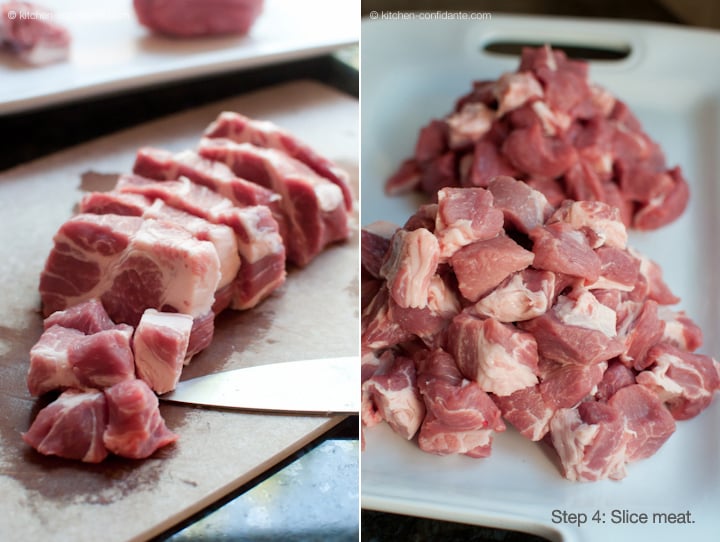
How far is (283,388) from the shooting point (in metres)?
1.19

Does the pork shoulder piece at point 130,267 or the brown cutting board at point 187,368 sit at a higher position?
the pork shoulder piece at point 130,267

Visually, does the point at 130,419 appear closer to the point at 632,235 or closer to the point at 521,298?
the point at 521,298

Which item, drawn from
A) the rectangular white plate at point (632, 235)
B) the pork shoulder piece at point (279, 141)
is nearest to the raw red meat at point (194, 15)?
the rectangular white plate at point (632, 235)

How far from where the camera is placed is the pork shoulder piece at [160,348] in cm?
110

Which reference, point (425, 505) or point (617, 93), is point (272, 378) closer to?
point (425, 505)

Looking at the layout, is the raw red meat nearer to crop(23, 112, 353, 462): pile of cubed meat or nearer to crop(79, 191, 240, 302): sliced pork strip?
crop(23, 112, 353, 462): pile of cubed meat

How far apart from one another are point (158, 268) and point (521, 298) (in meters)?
0.52

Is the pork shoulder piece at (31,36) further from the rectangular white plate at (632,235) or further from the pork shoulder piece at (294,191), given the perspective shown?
the rectangular white plate at (632,235)

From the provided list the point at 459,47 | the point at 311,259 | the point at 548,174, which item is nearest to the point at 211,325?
the point at 311,259

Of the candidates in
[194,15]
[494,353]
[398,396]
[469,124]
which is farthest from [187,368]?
[194,15]

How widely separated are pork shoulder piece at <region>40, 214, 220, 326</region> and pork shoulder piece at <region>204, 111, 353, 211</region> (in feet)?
1.16

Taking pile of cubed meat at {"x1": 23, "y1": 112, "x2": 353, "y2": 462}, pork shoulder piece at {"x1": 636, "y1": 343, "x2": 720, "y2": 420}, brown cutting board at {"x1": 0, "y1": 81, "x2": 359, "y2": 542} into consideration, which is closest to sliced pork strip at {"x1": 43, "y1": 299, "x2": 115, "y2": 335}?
pile of cubed meat at {"x1": 23, "y1": 112, "x2": 353, "y2": 462}

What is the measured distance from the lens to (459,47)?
73.9 inches

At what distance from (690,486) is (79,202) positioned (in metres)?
1.15
